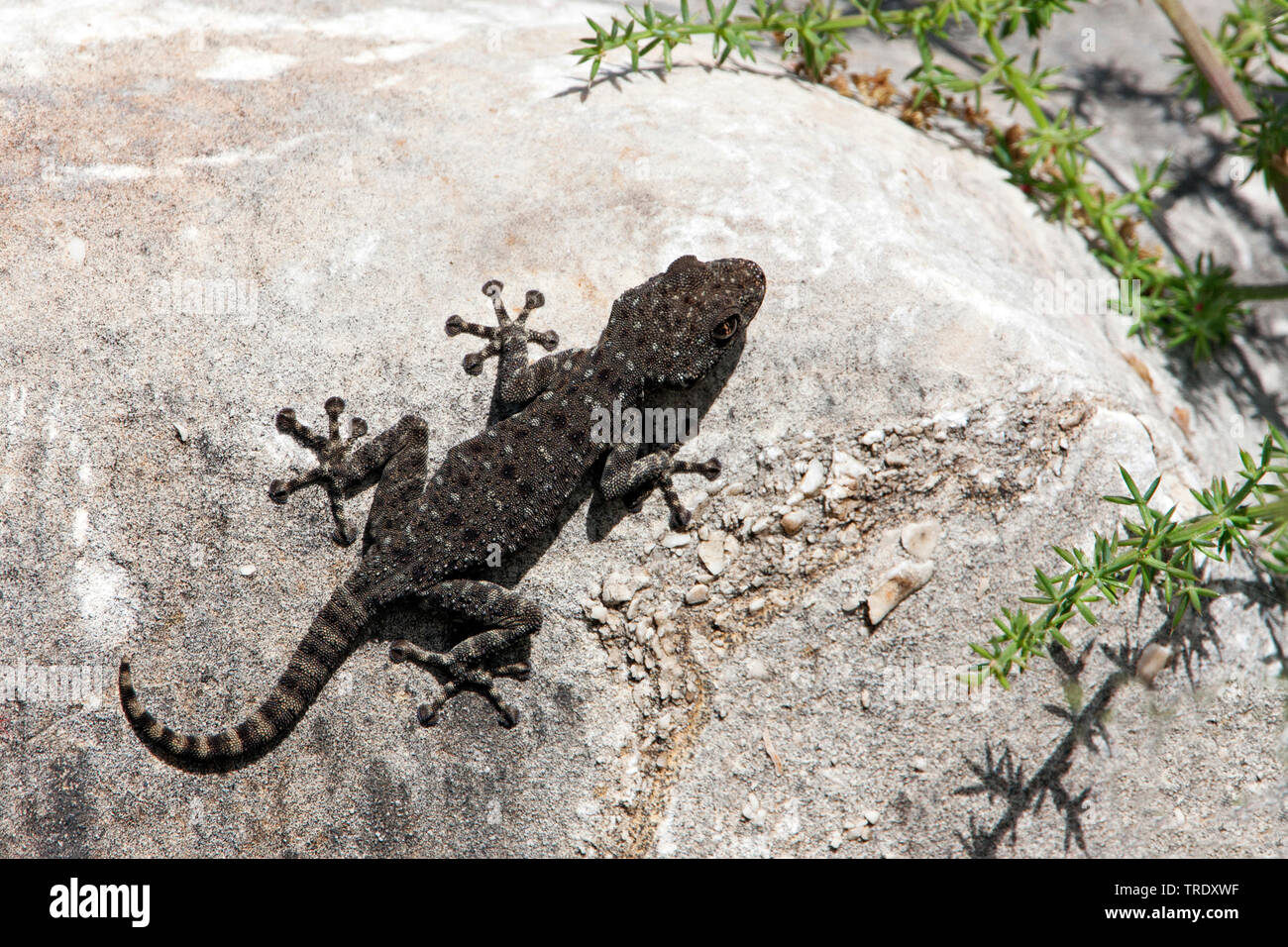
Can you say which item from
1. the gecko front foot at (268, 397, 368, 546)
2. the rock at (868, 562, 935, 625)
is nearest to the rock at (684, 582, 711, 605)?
the rock at (868, 562, 935, 625)

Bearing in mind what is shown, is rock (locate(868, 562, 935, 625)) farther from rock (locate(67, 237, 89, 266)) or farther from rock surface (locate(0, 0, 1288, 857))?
rock (locate(67, 237, 89, 266))

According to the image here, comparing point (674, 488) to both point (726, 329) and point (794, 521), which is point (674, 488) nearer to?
point (794, 521)

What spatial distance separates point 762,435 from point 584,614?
5.44ft

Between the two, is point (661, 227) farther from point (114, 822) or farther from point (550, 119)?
point (114, 822)

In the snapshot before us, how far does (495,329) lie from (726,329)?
5.27 ft

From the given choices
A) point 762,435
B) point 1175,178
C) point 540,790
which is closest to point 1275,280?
point 1175,178

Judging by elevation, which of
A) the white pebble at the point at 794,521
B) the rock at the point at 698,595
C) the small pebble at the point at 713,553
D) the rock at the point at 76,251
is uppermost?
the rock at the point at 76,251

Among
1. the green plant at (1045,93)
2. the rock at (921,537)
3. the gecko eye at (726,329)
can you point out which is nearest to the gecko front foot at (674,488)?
the gecko eye at (726,329)

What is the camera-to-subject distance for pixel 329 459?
6.12 metres

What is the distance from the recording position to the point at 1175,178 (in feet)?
28.8

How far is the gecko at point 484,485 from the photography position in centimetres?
588

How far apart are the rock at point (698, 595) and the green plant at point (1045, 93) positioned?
3.92m

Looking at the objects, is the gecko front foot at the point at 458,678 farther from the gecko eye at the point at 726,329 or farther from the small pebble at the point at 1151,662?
the small pebble at the point at 1151,662

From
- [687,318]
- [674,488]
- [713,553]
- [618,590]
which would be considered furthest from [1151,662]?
[687,318]
